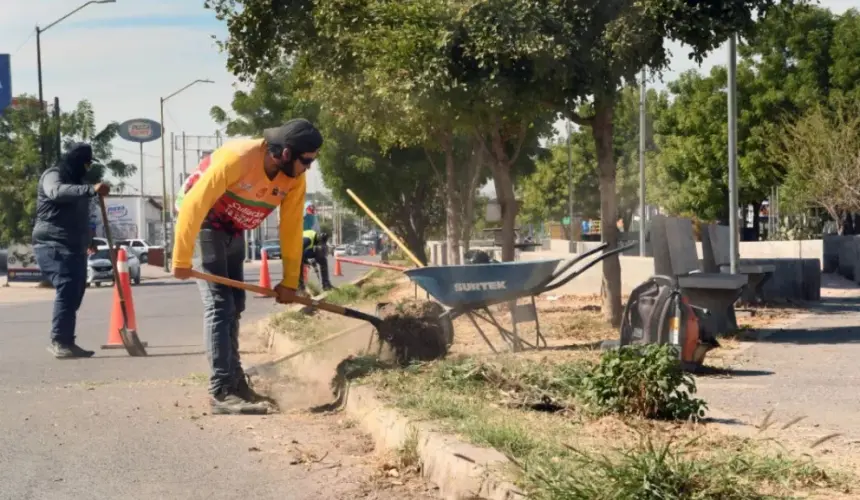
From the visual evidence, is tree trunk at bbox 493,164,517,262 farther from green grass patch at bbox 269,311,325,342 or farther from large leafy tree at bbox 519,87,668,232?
large leafy tree at bbox 519,87,668,232

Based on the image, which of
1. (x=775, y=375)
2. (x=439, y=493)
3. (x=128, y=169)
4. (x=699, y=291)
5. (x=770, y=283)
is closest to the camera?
(x=439, y=493)

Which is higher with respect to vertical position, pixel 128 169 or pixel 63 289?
pixel 128 169

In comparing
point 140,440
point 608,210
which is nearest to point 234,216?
point 140,440

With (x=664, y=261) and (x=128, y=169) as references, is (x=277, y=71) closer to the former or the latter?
(x=664, y=261)

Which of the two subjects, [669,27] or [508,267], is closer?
[508,267]

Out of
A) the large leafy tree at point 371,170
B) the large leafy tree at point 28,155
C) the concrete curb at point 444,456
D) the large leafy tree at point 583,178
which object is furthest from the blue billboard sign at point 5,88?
the concrete curb at point 444,456

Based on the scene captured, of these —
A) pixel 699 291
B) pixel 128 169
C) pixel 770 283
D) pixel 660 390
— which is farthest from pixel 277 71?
pixel 128 169

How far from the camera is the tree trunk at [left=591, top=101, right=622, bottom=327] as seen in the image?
13156 millimetres

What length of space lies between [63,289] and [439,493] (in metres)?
6.68

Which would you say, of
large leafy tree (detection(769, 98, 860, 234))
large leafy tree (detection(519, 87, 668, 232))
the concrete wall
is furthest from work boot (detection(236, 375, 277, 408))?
large leafy tree (detection(519, 87, 668, 232))

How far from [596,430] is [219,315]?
2816 millimetres

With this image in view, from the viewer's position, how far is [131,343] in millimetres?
11227

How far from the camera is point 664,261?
12.6m

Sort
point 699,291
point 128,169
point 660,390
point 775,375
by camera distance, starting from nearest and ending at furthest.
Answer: point 660,390, point 775,375, point 699,291, point 128,169
